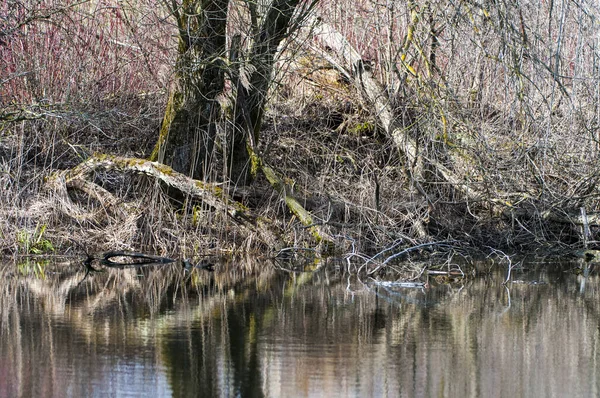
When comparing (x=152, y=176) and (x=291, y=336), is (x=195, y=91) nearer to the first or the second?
(x=152, y=176)

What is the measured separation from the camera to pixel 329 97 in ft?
49.6

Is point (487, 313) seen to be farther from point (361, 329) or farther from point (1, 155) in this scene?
point (1, 155)

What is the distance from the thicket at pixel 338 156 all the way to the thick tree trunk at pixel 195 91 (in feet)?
0.31

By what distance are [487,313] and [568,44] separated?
762cm

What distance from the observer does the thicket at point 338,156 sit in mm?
11508

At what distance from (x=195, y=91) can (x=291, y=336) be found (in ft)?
19.8

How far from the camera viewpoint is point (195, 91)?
12203mm

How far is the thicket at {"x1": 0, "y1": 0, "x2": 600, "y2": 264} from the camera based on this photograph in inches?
453

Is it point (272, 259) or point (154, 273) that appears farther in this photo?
point (272, 259)

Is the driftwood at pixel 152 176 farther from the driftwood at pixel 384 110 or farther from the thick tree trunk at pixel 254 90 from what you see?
the driftwood at pixel 384 110

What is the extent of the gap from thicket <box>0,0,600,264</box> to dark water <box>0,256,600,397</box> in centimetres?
183

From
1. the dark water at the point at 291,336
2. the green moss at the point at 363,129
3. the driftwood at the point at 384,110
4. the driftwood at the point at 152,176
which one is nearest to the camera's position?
the dark water at the point at 291,336

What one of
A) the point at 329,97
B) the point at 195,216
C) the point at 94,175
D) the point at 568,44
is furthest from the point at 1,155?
the point at 568,44

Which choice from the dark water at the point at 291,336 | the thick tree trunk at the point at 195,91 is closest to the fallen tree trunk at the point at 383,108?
the thick tree trunk at the point at 195,91
